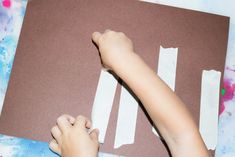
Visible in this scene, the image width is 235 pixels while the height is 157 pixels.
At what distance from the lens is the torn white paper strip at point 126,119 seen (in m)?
0.80

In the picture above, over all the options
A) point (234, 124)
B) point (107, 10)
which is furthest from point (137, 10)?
point (234, 124)

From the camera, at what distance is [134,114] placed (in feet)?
2.66

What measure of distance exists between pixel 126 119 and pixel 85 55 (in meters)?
0.18

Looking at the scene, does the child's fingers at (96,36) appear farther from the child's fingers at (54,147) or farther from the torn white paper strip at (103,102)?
the child's fingers at (54,147)

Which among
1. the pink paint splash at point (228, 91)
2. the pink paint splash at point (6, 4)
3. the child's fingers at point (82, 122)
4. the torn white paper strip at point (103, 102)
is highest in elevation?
the pink paint splash at point (6, 4)

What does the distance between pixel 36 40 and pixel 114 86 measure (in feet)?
0.73

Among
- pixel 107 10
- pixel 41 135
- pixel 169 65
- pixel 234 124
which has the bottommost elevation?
pixel 41 135

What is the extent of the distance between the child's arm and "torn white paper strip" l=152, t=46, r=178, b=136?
11 centimetres

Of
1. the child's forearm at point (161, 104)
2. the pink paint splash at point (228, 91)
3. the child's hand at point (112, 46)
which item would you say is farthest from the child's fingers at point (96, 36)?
the pink paint splash at point (228, 91)

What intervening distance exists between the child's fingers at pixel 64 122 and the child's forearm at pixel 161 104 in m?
0.17

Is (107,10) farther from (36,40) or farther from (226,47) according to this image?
(226,47)

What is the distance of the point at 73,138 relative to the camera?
2.47 ft

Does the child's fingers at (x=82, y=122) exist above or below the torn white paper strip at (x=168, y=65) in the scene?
below

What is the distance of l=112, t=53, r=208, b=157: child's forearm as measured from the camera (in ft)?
2.23
